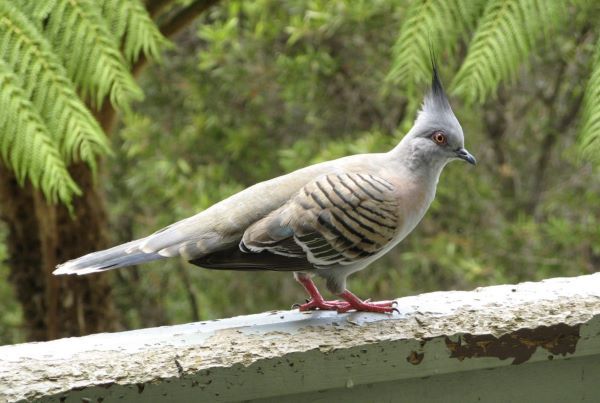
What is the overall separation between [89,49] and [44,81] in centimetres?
15

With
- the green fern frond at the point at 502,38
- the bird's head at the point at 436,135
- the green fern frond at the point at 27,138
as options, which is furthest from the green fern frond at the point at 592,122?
the green fern frond at the point at 27,138

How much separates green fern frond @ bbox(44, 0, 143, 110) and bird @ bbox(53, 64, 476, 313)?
444 millimetres

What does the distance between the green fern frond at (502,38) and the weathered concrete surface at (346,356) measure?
0.56 metres

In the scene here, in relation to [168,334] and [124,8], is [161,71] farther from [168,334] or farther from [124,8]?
[168,334]

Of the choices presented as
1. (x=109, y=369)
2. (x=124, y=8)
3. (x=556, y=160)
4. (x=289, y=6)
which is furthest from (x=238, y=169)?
(x=109, y=369)

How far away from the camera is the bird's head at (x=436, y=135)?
1.89m

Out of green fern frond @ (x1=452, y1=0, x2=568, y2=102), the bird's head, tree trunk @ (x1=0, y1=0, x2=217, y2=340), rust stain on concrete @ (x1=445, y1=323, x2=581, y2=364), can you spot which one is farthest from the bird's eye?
tree trunk @ (x1=0, y1=0, x2=217, y2=340)

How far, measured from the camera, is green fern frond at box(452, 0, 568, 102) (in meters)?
2.09

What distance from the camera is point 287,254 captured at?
180 centimetres

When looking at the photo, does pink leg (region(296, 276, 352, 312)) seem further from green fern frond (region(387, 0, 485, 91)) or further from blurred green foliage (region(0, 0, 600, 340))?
blurred green foliage (region(0, 0, 600, 340))

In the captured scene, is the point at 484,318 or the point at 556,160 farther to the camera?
the point at 556,160

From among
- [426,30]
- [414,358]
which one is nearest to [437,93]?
[426,30]

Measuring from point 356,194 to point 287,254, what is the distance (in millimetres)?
186

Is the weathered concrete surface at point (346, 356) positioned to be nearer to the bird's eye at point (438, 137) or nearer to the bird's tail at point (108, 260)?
the bird's tail at point (108, 260)
